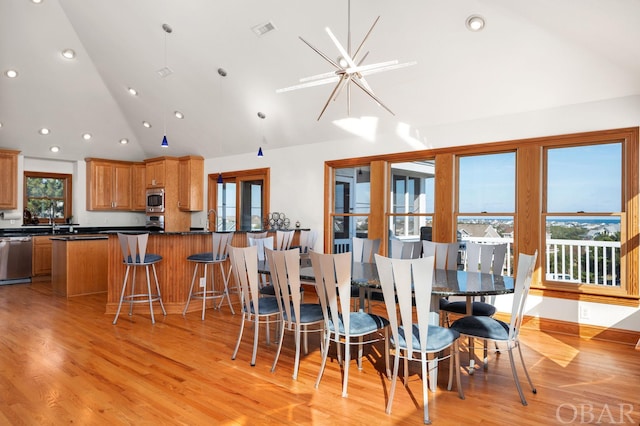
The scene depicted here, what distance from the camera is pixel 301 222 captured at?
22.6 ft

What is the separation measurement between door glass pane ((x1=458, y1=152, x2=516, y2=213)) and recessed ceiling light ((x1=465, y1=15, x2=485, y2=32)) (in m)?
1.64

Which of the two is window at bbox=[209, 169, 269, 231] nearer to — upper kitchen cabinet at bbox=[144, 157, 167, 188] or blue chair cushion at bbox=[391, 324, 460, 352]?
upper kitchen cabinet at bbox=[144, 157, 167, 188]

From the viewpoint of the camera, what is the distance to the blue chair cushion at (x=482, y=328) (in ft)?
9.23

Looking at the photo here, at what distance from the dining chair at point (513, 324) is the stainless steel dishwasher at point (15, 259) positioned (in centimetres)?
736

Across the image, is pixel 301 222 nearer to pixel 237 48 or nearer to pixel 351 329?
pixel 237 48

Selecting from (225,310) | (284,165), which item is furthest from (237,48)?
(225,310)

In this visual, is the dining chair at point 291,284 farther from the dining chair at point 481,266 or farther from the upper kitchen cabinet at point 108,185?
the upper kitchen cabinet at point 108,185

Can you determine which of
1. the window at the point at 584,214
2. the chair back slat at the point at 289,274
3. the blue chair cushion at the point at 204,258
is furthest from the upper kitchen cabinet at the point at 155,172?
the window at the point at 584,214

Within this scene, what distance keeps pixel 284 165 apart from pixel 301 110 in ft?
4.46

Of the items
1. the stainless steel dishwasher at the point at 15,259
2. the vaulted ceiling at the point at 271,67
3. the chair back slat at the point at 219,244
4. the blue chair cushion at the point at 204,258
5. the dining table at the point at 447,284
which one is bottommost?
the stainless steel dishwasher at the point at 15,259

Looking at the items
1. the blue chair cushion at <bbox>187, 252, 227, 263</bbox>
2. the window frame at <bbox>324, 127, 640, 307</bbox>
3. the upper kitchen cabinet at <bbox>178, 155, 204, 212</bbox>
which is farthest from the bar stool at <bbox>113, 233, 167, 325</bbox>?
the upper kitchen cabinet at <bbox>178, 155, 204, 212</bbox>

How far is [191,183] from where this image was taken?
8.27 metres

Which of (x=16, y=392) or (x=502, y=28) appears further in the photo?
(x=502, y=28)

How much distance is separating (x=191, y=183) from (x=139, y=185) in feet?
4.65
